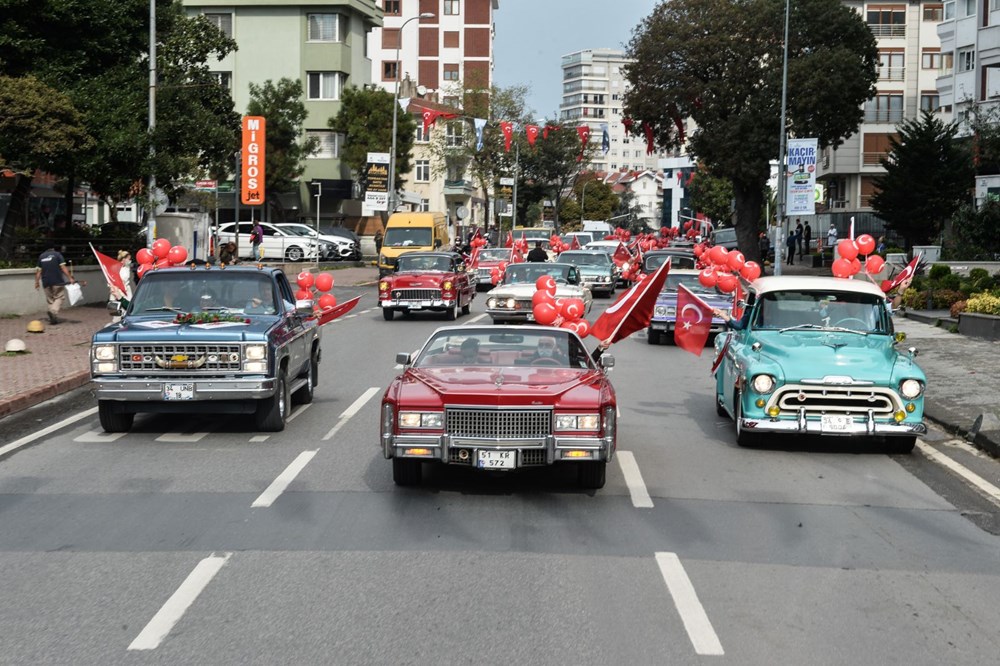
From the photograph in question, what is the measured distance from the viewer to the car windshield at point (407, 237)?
43.2m

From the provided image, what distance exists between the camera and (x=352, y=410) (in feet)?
49.2

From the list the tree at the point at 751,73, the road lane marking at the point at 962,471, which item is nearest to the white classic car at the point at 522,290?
the road lane marking at the point at 962,471

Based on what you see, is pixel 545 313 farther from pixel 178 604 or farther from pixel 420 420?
pixel 178 604

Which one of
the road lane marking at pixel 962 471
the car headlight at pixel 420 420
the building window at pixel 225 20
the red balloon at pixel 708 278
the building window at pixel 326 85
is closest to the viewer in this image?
the car headlight at pixel 420 420

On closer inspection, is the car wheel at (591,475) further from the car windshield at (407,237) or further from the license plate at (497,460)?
the car windshield at (407,237)

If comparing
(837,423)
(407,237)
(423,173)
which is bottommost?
(837,423)

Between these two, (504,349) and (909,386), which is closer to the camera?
(504,349)

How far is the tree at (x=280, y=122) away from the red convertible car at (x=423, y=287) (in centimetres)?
3463

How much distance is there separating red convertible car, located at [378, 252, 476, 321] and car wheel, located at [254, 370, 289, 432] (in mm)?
15644

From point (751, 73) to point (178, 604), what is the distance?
46048 mm

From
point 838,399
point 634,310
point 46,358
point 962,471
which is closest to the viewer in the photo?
point 962,471

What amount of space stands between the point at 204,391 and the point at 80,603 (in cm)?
562

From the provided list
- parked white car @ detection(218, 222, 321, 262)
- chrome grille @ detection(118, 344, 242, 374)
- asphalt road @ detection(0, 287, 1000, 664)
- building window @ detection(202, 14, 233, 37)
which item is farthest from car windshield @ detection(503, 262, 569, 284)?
building window @ detection(202, 14, 233, 37)

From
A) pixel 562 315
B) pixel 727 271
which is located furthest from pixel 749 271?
pixel 562 315
